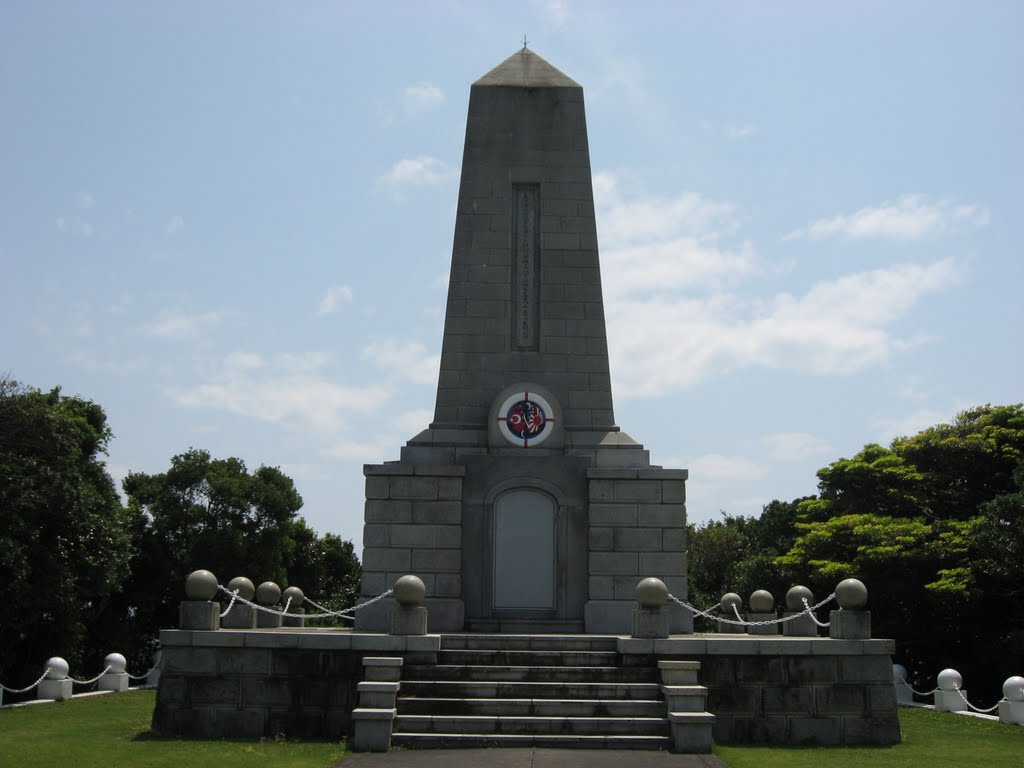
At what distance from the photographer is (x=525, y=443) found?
51.5 feet

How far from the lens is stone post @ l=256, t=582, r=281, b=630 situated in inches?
640

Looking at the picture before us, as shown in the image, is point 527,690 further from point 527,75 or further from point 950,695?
point 527,75

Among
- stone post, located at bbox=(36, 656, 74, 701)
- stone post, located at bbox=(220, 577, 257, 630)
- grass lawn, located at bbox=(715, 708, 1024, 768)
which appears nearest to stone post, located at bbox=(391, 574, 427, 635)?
grass lawn, located at bbox=(715, 708, 1024, 768)

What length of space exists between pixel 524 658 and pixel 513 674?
383 mm

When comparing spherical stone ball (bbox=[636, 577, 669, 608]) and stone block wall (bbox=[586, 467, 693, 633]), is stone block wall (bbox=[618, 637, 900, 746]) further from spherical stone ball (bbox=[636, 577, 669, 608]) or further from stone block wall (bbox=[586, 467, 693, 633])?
stone block wall (bbox=[586, 467, 693, 633])

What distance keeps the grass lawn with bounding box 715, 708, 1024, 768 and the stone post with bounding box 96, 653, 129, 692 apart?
517 inches

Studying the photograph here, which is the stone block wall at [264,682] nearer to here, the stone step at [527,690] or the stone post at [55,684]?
the stone step at [527,690]

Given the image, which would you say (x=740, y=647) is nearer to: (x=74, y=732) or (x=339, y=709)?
(x=339, y=709)

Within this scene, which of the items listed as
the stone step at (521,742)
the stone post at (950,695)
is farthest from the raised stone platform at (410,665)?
the stone post at (950,695)

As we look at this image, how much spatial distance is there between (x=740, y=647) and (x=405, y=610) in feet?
12.4

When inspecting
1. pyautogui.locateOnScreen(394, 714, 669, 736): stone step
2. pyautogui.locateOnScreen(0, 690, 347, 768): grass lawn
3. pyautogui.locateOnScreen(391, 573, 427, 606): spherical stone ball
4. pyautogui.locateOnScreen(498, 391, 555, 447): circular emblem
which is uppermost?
pyautogui.locateOnScreen(498, 391, 555, 447): circular emblem

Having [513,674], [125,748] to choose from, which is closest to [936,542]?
[513,674]

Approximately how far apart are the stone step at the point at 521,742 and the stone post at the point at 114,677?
11451 mm

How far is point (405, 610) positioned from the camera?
12.0m
